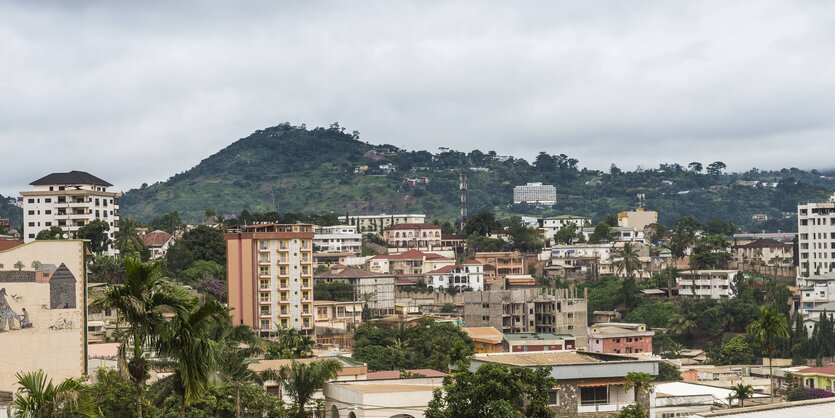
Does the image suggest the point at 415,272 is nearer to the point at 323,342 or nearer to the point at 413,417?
the point at 323,342

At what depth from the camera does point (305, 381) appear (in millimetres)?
40500

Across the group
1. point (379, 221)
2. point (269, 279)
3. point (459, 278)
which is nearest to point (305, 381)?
point (269, 279)

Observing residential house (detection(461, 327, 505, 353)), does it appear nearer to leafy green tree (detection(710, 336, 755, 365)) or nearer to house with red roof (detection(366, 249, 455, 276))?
leafy green tree (detection(710, 336, 755, 365))

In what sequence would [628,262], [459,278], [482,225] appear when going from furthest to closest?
[482,225] < [628,262] < [459,278]

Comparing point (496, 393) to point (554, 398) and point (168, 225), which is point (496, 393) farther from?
point (168, 225)

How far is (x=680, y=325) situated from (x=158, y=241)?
5127 centimetres

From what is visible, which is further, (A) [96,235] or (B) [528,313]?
(A) [96,235]

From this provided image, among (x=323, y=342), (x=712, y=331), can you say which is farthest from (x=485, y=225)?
(x=323, y=342)

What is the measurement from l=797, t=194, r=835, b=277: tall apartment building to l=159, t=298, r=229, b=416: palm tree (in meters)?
108

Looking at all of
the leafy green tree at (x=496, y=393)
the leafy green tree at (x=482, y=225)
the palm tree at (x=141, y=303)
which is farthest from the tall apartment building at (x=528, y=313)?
the palm tree at (x=141, y=303)

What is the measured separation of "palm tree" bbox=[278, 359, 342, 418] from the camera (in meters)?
40.5

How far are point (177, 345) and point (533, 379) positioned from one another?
57.7 feet

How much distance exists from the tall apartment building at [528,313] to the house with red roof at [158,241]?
3564cm

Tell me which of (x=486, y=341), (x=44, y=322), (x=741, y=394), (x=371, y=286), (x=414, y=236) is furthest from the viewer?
(x=414, y=236)
